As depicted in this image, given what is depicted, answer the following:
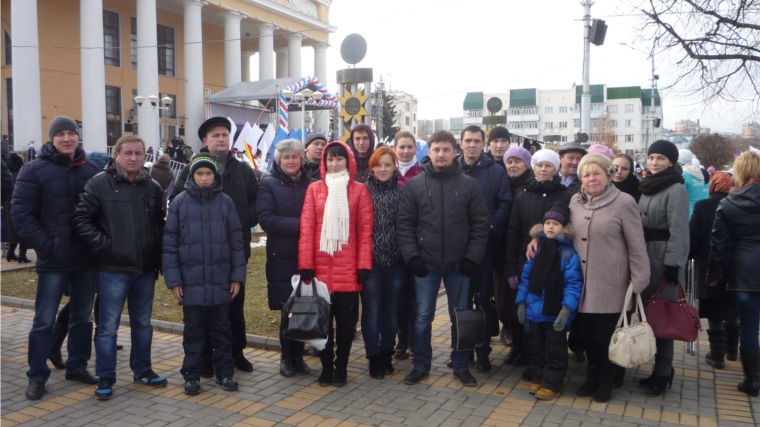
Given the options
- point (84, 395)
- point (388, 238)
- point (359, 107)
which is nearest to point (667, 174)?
point (388, 238)

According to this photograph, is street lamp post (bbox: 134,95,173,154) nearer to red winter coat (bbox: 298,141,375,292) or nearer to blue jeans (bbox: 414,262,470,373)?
red winter coat (bbox: 298,141,375,292)

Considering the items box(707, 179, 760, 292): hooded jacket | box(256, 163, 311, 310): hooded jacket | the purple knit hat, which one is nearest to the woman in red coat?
box(256, 163, 311, 310): hooded jacket

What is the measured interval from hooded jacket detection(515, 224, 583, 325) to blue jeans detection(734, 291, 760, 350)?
1.53m

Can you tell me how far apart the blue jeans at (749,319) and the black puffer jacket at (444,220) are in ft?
7.43

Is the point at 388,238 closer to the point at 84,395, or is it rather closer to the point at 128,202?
the point at 128,202

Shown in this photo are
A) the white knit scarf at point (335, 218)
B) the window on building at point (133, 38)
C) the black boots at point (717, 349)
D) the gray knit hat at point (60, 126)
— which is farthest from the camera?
the window on building at point (133, 38)

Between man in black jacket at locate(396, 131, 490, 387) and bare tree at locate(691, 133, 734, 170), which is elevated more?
bare tree at locate(691, 133, 734, 170)

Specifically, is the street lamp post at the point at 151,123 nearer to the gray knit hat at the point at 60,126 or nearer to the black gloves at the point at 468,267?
the gray knit hat at the point at 60,126

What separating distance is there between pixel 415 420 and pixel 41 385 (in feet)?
10.2

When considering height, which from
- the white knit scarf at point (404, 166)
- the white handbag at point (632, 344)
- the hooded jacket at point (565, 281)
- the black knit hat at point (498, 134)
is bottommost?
the white handbag at point (632, 344)

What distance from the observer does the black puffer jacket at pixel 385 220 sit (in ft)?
17.8

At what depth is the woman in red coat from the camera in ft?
17.1

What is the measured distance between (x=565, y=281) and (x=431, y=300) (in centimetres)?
116

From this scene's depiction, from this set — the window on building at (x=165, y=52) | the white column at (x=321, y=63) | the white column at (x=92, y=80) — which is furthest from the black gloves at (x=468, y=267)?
the white column at (x=321, y=63)
